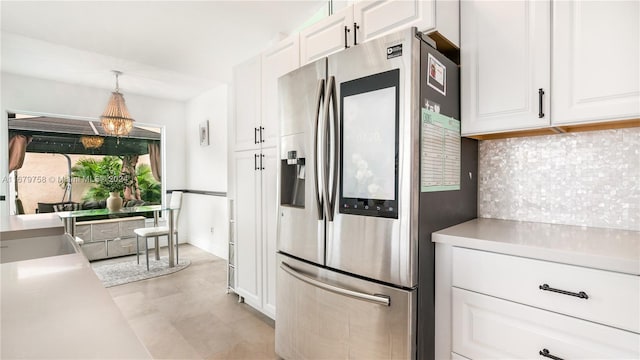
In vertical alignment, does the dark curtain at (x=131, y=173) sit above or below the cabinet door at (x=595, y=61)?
below

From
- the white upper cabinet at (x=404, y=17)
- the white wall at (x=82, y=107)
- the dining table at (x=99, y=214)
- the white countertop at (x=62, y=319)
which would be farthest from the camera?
the white wall at (x=82, y=107)

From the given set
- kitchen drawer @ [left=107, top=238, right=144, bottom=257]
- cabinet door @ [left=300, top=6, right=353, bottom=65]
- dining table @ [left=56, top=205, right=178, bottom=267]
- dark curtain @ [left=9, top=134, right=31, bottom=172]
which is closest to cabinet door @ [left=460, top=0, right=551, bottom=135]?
cabinet door @ [left=300, top=6, right=353, bottom=65]

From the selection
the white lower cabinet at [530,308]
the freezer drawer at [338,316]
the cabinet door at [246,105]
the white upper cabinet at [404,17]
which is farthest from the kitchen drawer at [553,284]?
the cabinet door at [246,105]

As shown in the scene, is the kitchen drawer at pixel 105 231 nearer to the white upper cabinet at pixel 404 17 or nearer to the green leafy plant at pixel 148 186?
the green leafy plant at pixel 148 186

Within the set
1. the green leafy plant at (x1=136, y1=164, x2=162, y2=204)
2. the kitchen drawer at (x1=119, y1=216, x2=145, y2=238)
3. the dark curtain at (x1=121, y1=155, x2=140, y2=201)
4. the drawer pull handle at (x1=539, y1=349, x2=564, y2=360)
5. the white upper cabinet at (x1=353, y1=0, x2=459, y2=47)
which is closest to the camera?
the drawer pull handle at (x1=539, y1=349, x2=564, y2=360)

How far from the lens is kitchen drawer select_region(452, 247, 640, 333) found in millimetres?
999

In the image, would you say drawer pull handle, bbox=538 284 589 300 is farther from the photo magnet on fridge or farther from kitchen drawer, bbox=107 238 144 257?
kitchen drawer, bbox=107 238 144 257

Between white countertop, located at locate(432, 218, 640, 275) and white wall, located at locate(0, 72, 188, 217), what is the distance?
476 centimetres

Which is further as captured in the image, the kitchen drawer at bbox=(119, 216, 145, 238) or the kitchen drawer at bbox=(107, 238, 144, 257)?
the kitchen drawer at bbox=(119, 216, 145, 238)

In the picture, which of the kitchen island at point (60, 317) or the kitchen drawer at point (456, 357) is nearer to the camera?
the kitchen island at point (60, 317)

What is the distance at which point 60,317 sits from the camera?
580mm

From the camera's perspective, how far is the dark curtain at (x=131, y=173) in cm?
523

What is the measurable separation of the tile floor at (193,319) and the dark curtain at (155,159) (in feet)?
7.71

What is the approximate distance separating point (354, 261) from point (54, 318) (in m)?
1.12
